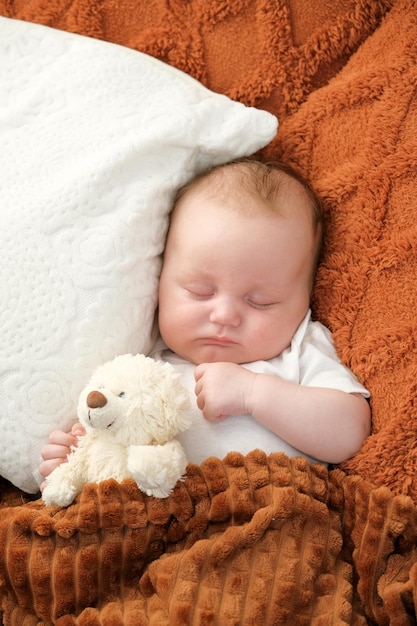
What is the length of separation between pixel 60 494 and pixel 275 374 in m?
0.43

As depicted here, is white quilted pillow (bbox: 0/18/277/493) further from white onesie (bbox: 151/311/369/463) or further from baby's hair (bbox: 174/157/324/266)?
white onesie (bbox: 151/311/369/463)

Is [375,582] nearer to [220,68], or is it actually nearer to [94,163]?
[94,163]

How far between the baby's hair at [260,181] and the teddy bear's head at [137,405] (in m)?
0.37

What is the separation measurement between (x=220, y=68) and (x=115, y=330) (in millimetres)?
613

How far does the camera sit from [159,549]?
1.17 metres

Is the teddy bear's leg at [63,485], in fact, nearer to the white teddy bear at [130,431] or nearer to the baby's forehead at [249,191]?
the white teddy bear at [130,431]

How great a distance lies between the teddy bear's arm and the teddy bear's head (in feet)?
0.08

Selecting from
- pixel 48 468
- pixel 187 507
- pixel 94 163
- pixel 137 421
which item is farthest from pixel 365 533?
pixel 94 163

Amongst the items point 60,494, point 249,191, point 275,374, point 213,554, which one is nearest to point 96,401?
point 60,494

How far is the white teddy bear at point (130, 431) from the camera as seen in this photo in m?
1.10

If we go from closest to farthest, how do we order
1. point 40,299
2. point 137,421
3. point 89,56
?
point 137,421 → point 40,299 → point 89,56

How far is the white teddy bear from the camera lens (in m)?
1.10

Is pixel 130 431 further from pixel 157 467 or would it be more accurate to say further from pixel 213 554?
pixel 213 554

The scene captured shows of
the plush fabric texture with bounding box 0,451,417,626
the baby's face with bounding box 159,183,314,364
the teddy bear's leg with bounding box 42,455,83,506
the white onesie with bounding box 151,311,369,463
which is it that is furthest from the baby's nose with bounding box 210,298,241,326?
the teddy bear's leg with bounding box 42,455,83,506
